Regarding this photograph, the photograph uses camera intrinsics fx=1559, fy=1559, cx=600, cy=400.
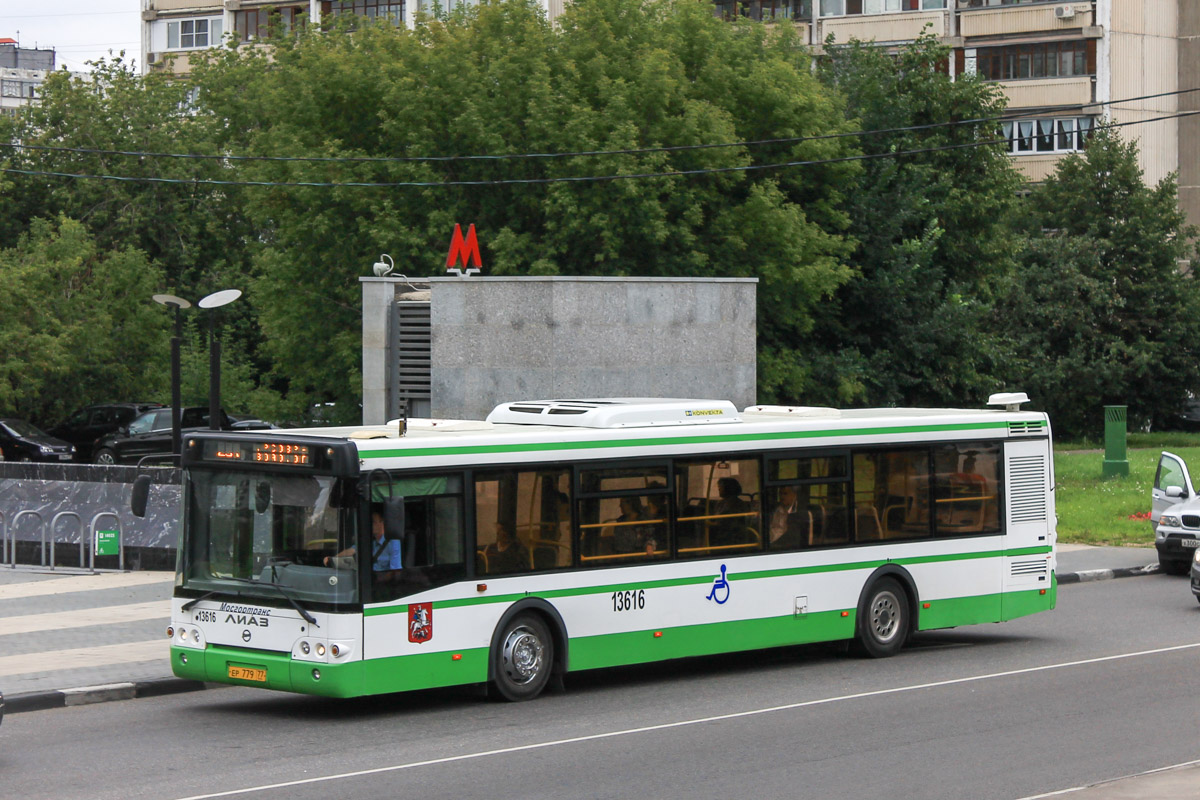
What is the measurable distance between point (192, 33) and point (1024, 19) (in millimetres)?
39478

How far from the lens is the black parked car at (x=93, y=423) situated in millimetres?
44469

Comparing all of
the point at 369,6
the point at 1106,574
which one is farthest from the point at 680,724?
the point at 369,6

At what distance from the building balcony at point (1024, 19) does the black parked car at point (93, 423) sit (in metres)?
38.9

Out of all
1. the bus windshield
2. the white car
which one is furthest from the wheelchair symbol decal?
the white car

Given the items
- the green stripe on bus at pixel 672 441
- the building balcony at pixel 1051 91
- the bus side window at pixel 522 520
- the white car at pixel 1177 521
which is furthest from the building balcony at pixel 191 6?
the bus side window at pixel 522 520

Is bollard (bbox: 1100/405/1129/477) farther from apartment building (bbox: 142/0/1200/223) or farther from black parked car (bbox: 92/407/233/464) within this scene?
apartment building (bbox: 142/0/1200/223)

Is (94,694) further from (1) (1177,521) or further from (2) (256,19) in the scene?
(2) (256,19)

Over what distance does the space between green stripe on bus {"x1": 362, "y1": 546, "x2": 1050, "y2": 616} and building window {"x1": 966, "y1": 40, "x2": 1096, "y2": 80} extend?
5253 centimetres

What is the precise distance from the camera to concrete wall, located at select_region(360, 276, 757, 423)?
72.7 feet

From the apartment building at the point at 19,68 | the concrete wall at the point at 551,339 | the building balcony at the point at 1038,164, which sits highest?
the apartment building at the point at 19,68

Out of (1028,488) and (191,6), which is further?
(191,6)

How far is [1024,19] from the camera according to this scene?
6500 cm

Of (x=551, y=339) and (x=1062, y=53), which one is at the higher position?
(x=1062, y=53)

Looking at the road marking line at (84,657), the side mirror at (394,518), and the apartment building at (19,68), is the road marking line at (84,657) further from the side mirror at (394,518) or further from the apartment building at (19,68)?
the apartment building at (19,68)
